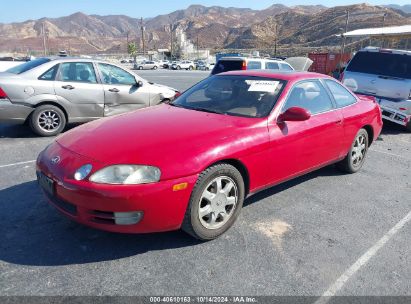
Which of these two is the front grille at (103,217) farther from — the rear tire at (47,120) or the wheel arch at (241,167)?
the rear tire at (47,120)

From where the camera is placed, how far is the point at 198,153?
2.92m

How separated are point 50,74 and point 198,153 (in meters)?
4.68

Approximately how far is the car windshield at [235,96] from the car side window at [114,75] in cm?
308

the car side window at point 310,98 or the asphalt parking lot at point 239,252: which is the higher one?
the car side window at point 310,98

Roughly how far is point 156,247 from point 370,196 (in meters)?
2.77

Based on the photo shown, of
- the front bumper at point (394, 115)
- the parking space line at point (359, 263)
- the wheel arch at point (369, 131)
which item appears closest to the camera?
the parking space line at point (359, 263)

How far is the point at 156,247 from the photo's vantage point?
10.1 feet

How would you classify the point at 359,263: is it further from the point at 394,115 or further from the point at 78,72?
the point at 78,72

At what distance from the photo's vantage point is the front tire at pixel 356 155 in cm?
494

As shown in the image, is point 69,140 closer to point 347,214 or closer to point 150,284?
point 150,284

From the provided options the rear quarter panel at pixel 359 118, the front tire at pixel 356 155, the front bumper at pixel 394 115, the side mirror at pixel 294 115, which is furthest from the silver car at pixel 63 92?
the front bumper at pixel 394 115

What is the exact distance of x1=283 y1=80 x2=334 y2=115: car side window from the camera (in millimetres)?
3939

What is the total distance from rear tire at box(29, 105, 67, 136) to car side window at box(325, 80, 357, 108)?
4.69 meters

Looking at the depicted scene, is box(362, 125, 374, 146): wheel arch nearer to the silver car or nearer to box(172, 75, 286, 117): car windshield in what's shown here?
box(172, 75, 286, 117): car windshield
